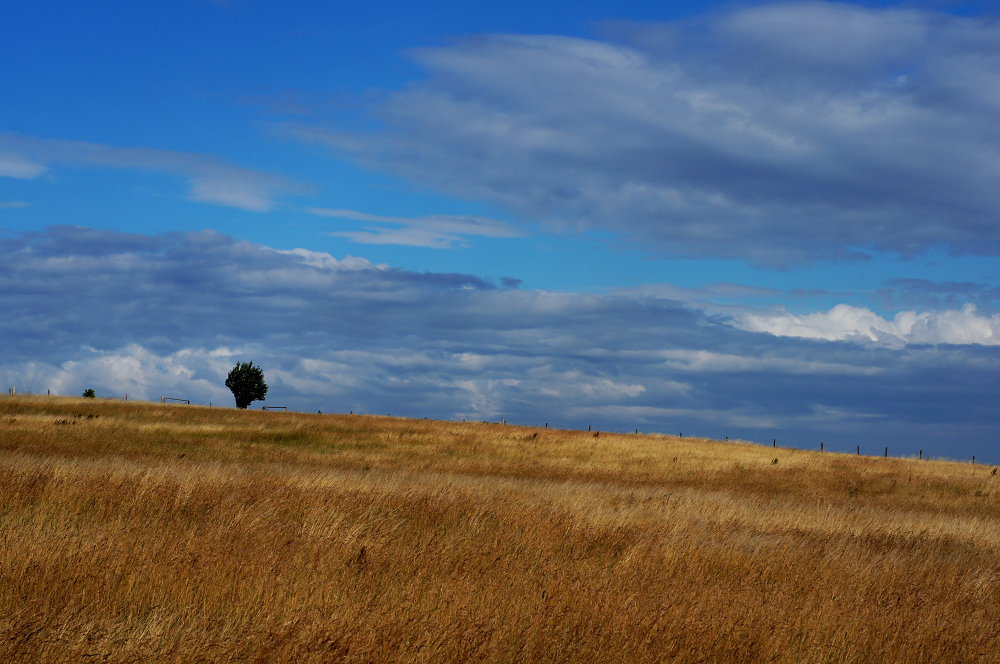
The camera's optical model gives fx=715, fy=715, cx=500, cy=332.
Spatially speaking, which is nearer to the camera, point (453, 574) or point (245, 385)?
point (453, 574)

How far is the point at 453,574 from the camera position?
8562 mm

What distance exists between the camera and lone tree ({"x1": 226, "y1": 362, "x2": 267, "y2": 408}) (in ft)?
274

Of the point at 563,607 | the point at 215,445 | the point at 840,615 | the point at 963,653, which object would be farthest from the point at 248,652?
the point at 215,445

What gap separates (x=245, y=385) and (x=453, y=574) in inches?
3177

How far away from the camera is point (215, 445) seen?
1346 inches

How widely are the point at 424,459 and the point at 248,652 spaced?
96.0ft

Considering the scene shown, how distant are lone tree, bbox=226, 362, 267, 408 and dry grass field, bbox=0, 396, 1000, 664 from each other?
67734 mm

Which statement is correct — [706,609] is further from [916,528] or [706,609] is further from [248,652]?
[916,528]

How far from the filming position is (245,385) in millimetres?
83688

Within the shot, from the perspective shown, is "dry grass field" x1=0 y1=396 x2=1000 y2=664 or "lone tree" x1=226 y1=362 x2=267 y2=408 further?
"lone tree" x1=226 y1=362 x2=267 y2=408

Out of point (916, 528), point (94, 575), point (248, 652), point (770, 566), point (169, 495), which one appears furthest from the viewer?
point (916, 528)

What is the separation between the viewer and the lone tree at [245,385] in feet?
274

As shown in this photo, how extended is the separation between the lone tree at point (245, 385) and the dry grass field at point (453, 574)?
6773cm

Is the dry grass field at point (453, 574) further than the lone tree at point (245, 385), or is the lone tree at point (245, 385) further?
the lone tree at point (245, 385)
